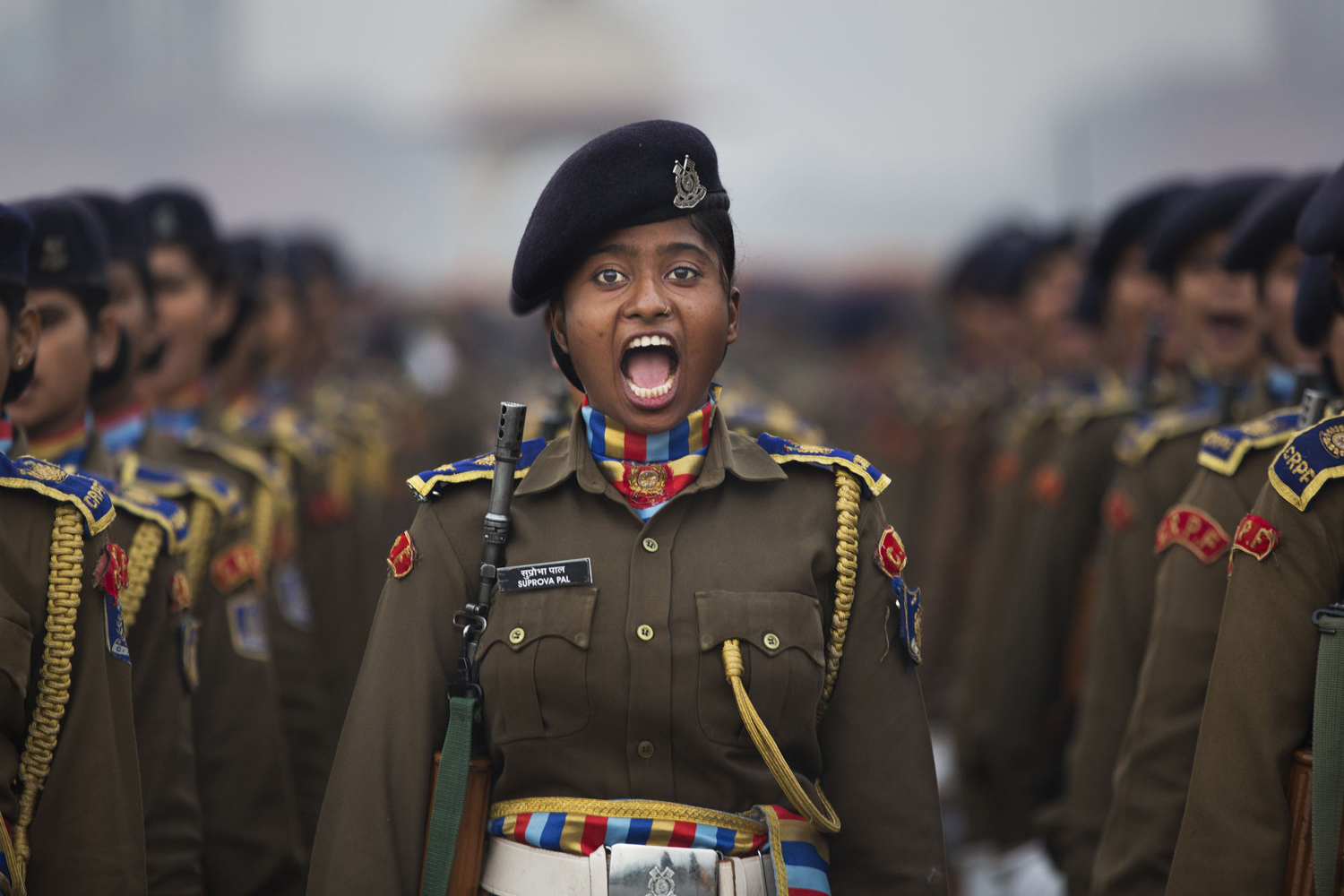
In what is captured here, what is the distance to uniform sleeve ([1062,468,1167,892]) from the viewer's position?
17.3ft

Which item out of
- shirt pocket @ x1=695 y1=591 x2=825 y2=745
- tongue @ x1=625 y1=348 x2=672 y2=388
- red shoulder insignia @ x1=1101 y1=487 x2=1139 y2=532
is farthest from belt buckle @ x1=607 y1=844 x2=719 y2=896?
red shoulder insignia @ x1=1101 y1=487 x2=1139 y2=532

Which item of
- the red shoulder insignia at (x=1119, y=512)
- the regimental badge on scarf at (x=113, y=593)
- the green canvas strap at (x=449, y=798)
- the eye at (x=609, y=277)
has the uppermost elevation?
the eye at (x=609, y=277)

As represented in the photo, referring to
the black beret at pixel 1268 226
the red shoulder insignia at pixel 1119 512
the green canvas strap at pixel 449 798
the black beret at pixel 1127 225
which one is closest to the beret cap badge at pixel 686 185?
the green canvas strap at pixel 449 798

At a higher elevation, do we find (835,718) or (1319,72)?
(1319,72)

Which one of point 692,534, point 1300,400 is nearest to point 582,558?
point 692,534

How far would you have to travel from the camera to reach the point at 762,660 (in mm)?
3105

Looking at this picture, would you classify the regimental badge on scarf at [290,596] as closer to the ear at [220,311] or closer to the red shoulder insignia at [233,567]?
the ear at [220,311]

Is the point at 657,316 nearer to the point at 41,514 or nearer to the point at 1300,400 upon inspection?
the point at 41,514

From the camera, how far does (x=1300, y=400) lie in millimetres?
4750

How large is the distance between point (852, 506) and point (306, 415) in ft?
21.7

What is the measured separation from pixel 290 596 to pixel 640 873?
3.96 metres

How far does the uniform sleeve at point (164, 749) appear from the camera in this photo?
3.98 meters

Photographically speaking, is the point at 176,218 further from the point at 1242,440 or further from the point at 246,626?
the point at 1242,440

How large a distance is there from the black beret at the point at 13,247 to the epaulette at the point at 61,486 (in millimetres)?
420
